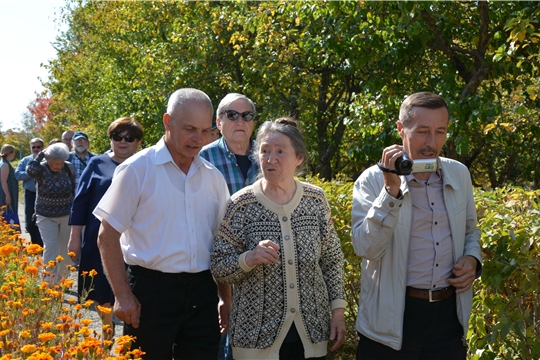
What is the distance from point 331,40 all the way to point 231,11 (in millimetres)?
3855

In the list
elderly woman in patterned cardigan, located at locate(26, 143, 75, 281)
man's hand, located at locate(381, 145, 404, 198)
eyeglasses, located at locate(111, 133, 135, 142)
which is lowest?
elderly woman in patterned cardigan, located at locate(26, 143, 75, 281)

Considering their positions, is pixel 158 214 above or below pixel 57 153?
above

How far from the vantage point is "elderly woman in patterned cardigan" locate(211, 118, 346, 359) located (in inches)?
134

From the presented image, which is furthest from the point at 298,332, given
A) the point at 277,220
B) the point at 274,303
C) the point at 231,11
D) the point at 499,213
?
the point at 231,11

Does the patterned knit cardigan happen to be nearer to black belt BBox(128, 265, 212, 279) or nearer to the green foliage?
black belt BBox(128, 265, 212, 279)

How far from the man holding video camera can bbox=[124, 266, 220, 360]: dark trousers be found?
2.90 feet

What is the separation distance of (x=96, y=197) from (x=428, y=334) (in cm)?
304

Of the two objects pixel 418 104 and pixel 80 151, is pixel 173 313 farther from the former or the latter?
pixel 80 151

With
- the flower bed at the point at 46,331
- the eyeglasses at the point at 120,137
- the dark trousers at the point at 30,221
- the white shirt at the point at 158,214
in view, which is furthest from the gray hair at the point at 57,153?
the white shirt at the point at 158,214

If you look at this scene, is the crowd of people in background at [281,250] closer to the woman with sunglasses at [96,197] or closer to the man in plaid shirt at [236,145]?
the man in plaid shirt at [236,145]

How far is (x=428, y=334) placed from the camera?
339cm

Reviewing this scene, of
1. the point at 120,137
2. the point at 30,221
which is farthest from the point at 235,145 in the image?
the point at 30,221

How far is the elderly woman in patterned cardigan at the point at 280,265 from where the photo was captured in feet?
11.2

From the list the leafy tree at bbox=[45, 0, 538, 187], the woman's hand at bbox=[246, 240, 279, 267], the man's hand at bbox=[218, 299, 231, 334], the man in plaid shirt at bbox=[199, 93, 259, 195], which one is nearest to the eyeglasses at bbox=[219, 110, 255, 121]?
the man in plaid shirt at bbox=[199, 93, 259, 195]
